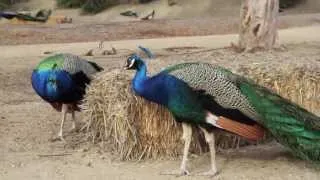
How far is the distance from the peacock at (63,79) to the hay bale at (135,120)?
27 cm

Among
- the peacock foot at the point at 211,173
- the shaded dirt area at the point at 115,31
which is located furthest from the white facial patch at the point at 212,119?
the shaded dirt area at the point at 115,31

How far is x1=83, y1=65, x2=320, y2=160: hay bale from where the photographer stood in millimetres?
6914

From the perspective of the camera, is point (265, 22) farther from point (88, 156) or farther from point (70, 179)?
point (70, 179)

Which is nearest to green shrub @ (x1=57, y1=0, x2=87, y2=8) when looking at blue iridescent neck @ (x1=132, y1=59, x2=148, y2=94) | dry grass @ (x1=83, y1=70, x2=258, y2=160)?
dry grass @ (x1=83, y1=70, x2=258, y2=160)

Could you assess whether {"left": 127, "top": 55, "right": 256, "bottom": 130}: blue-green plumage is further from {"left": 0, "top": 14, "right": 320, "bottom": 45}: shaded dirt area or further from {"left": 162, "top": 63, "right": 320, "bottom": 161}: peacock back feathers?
{"left": 0, "top": 14, "right": 320, "bottom": 45}: shaded dirt area

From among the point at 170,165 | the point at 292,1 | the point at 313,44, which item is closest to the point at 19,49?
the point at 313,44

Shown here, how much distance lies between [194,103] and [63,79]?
1884 millimetres

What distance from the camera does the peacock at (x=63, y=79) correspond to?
755 centimetres

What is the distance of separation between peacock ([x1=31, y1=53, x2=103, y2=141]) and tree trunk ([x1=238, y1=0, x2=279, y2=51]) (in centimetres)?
457

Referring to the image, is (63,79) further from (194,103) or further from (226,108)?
(226,108)

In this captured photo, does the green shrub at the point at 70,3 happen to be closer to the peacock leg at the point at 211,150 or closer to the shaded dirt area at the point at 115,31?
the shaded dirt area at the point at 115,31

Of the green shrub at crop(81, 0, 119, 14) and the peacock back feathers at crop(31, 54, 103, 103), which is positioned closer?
the peacock back feathers at crop(31, 54, 103, 103)

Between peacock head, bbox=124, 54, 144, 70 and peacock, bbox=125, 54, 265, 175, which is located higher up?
peacock head, bbox=124, 54, 144, 70

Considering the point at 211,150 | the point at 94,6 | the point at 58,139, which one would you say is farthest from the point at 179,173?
the point at 94,6
